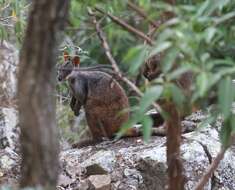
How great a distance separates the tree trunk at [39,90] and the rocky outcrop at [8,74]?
20.7 ft

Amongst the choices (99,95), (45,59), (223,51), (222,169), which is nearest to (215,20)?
(223,51)

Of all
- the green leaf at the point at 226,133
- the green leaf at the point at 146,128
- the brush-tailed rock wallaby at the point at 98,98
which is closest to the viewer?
the green leaf at the point at 146,128

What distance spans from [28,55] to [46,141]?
28cm

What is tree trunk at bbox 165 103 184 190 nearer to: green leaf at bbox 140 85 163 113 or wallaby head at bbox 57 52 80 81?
green leaf at bbox 140 85 163 113

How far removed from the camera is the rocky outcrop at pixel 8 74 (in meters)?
8.46

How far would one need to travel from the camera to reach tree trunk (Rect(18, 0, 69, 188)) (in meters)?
2.12

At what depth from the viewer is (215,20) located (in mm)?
2537

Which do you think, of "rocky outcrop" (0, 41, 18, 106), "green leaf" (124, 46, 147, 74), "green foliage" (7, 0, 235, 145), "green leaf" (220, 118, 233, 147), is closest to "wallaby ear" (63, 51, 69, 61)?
"rocky outcrop" (0, 41, 18, 106)

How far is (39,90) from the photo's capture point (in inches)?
84.2

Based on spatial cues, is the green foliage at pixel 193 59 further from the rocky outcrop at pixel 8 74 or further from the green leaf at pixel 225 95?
the rocky outcrop at pixel 8 74

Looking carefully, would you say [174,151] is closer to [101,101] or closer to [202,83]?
[202,83]

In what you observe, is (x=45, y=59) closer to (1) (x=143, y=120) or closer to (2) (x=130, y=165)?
(1) (x=143, y=120)

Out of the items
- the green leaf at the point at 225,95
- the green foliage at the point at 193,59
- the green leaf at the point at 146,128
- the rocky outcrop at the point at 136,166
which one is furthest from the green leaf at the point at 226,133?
the rocky outcrop at the point at 136,166

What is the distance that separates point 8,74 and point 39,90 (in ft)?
22.0
